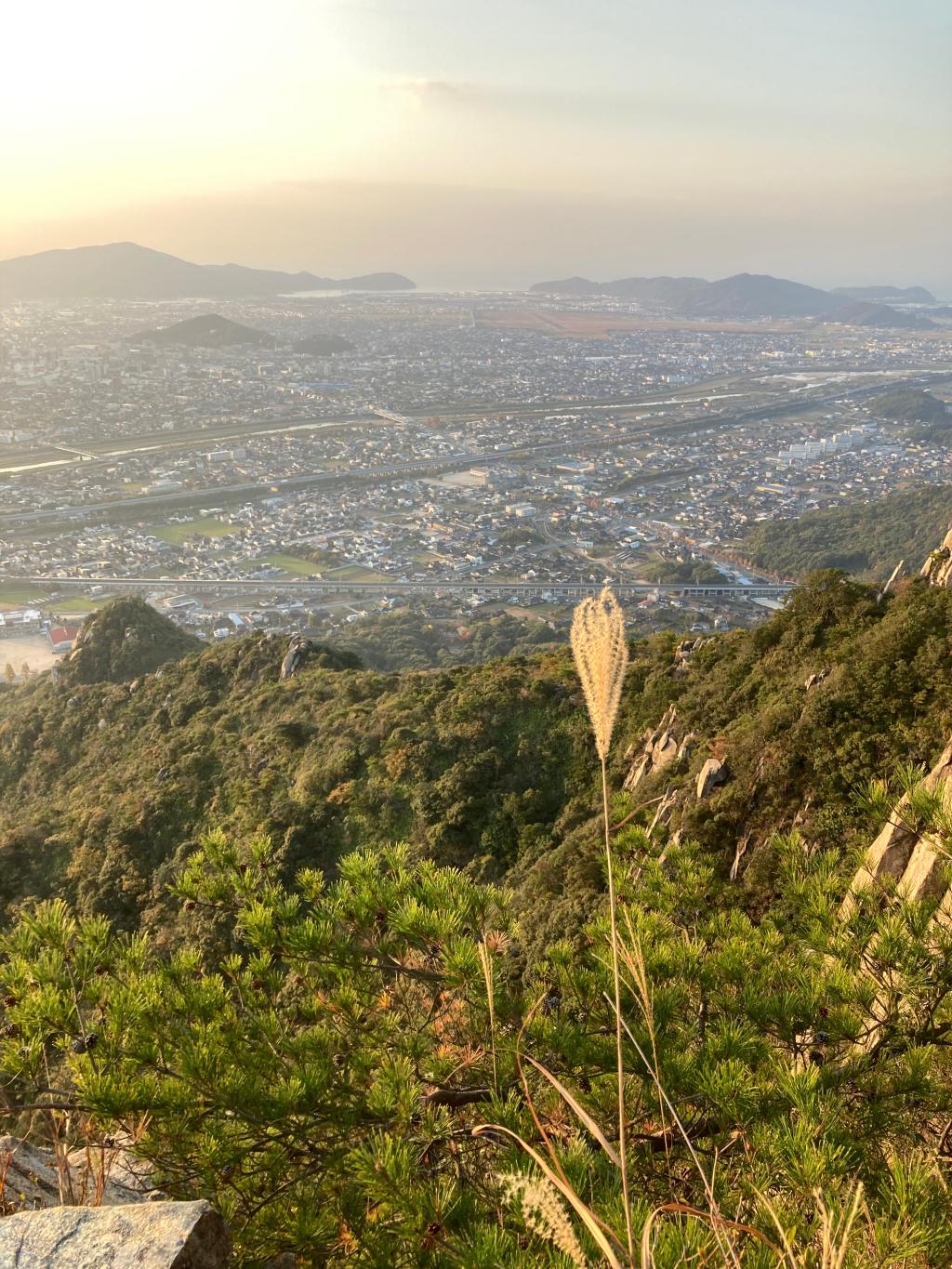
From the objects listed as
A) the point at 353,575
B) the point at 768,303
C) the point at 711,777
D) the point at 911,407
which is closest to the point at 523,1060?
the point at 711,777

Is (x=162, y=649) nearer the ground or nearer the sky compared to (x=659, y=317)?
nearer the ground

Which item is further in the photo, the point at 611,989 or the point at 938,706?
the point at 938,706

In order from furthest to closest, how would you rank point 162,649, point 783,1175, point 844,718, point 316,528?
1. point 316,528
2. point 162,649
3. point 844,718
4. point 783,1175

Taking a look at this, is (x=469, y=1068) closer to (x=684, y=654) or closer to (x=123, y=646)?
(x=684, y=654)

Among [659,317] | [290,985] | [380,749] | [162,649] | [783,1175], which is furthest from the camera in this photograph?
[659,317]

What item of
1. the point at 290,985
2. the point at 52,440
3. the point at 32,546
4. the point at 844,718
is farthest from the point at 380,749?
the point at 52,440

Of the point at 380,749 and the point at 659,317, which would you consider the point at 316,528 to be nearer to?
the point at 380,749

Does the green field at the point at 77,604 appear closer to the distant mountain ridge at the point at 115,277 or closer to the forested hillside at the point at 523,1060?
the forested hillside at the point at 523,1060
